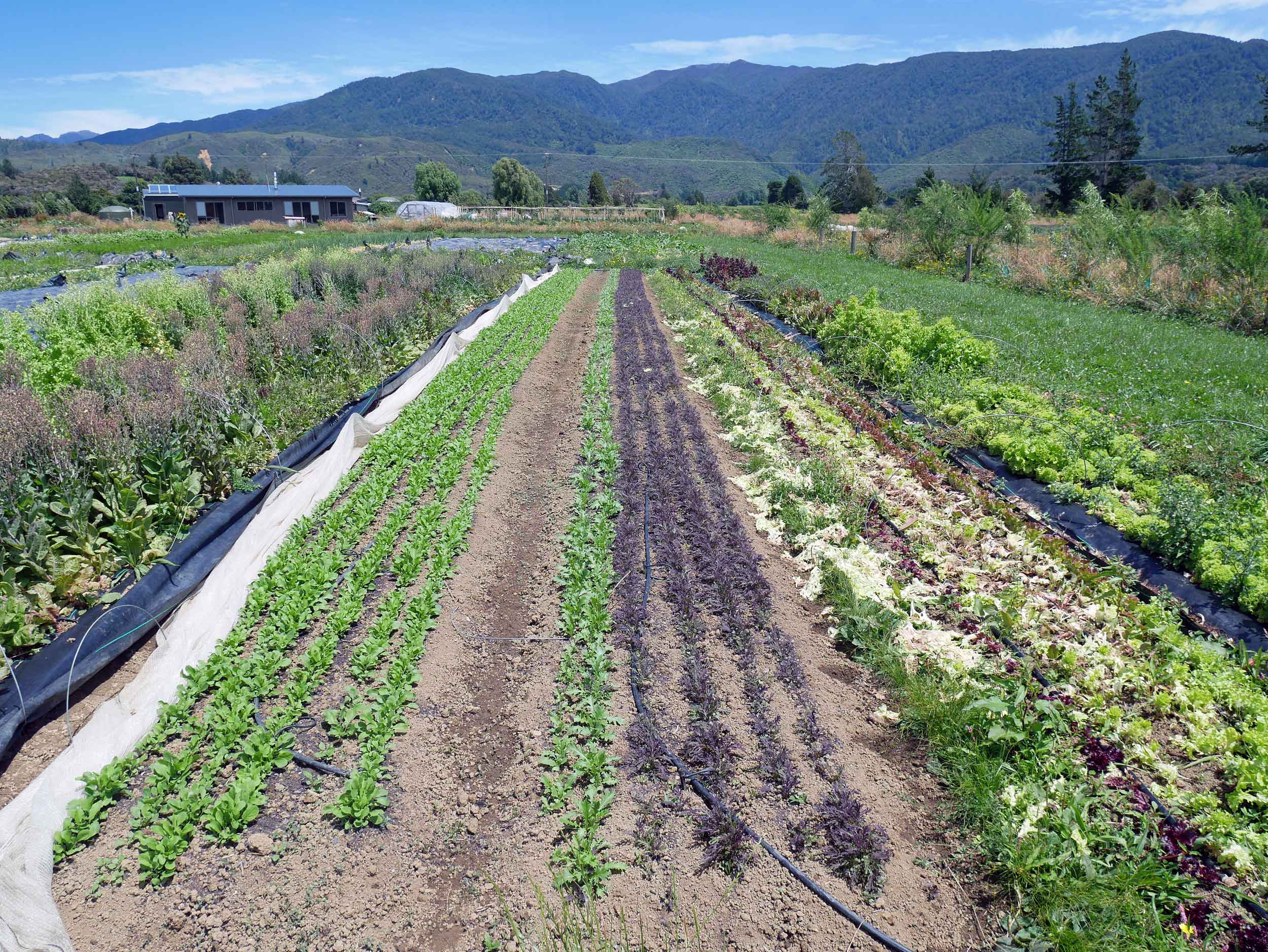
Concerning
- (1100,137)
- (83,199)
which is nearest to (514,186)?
(83,199)

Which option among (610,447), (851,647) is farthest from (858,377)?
(851,647)

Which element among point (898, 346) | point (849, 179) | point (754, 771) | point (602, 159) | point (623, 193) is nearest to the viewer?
point (754, 771)

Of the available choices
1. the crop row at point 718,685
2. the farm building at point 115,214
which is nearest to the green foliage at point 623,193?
the farm building at point 115,214

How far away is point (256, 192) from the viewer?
58.2 metres

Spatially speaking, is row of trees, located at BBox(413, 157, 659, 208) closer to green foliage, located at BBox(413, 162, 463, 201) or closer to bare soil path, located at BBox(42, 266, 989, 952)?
green foliage, located at BBox(413, 162, 463, 201)

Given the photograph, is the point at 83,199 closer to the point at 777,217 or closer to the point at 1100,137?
the point at 777,217

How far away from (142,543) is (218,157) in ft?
749

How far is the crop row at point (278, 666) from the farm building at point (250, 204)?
2261 inches

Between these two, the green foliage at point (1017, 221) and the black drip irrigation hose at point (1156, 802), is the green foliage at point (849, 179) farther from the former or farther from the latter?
the black drip irrigation hose at point (1156, 802)

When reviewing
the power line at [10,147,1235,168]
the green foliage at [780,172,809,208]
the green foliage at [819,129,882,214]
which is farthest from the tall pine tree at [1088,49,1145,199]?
the power line at [10,147,1235,168]

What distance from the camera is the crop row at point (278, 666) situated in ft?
11.3

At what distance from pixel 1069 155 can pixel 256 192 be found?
2388 inches

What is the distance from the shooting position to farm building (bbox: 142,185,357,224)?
57.8 meters

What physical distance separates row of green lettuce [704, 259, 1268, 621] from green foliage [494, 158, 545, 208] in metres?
61.9
